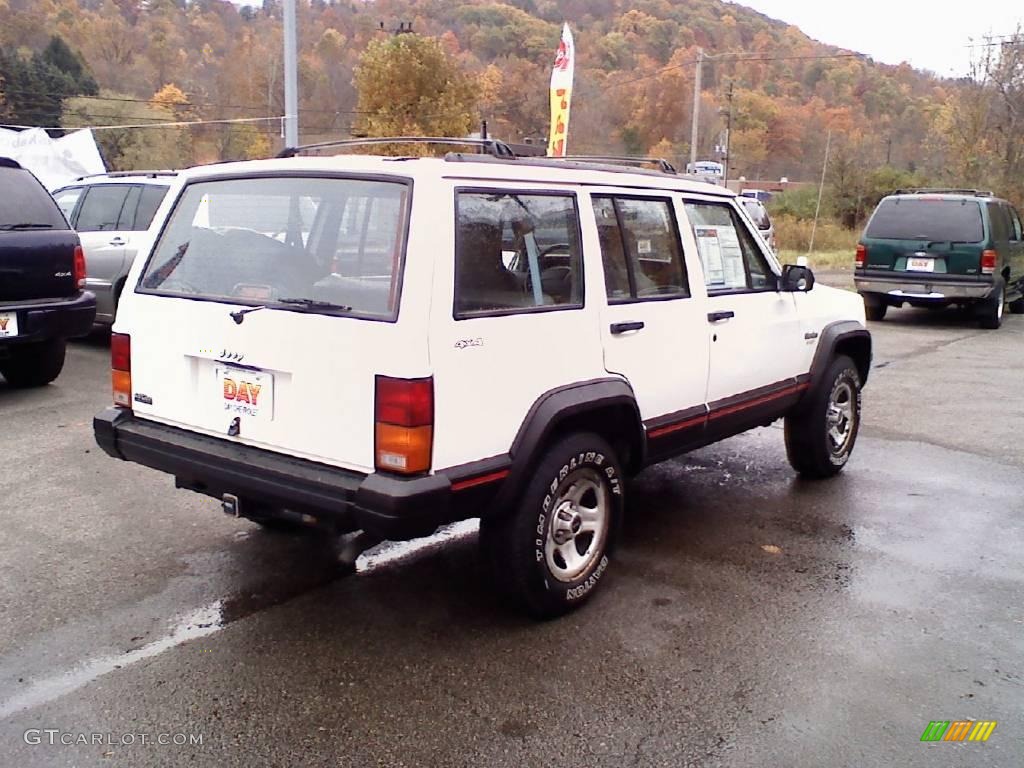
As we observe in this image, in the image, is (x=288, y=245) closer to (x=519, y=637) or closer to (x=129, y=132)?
(x=519, y=637)

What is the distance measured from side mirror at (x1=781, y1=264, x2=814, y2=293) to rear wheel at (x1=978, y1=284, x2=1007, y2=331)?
9.20 meters

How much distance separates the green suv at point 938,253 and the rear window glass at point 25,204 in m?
10.6

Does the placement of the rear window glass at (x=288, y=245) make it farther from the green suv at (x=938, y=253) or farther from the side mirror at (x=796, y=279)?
the green suv at (x=938, y=253)

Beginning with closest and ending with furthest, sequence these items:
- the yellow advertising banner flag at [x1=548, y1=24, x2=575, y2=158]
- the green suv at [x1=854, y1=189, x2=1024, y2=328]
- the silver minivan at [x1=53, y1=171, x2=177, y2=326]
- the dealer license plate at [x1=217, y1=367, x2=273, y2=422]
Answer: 1. the dealer license plate at [x1=217, y1=367, x2=273, y2=422]
2. the silver minivan at [x1=53, y1=171, x2=177, y2=326]
3. the green suv at [x1=854, y1=189, x2=1024, y2=328]
4. the yellow advertising banner flag at [x1=548, y1=24, x2=575, y2=158]

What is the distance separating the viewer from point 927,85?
53.8 meters

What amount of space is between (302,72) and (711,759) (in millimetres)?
54916

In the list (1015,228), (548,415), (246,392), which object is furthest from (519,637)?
(1015,228)

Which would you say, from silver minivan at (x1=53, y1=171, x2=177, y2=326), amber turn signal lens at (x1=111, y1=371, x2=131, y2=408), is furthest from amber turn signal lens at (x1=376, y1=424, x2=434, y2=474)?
silver minivan at (x1=53, y1=171, x2=177, y2=326)

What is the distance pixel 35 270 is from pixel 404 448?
17.1 feet

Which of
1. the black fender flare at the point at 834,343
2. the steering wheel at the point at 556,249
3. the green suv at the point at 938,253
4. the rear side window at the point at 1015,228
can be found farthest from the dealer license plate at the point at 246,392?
the rear side window at the point at 1015,228

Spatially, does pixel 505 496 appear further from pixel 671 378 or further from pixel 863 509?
pixel 863 509

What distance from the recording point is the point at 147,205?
372 inches

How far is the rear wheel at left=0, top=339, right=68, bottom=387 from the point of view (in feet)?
25.3

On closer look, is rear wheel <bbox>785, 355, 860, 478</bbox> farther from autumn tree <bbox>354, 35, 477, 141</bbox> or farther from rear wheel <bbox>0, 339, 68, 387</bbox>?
autumn tree <bbox>354, 35, 477, 141</bbox>
